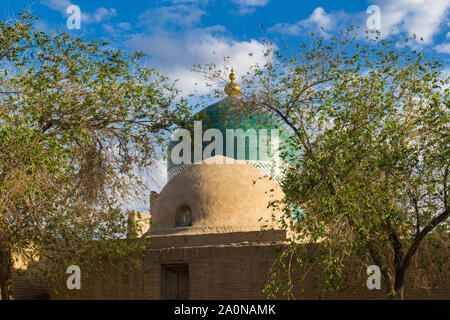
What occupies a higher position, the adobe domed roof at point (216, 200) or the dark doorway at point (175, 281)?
the adobe domed roof at point (216, 200)

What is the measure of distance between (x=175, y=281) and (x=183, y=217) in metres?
2.18

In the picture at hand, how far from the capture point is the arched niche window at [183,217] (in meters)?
15.3

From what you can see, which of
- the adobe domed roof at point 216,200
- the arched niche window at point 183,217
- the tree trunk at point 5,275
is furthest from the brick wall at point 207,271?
the tree trunk at point 5,275

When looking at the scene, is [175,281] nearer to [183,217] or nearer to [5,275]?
[183,217]

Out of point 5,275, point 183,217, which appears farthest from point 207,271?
point 5,275

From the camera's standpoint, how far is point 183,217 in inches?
607

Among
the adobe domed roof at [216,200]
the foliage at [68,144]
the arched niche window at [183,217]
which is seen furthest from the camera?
the arched niche window at [183,217]

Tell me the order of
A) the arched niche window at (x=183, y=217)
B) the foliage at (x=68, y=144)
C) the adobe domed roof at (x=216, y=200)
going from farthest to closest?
the arched niche window at (x=183, y=217) < the adobe domed roof at (x=216, y=200) < the foliage at (x=68, y=144)

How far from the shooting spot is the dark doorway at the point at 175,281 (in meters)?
Result: 13.5

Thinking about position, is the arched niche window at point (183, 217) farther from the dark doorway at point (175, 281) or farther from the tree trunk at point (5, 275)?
the tree trunk at point (5, 275)

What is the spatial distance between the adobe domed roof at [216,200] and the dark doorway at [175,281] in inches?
47.2

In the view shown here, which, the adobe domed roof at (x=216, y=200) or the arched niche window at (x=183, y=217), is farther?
the arched niche window at (x=183, y=217)
